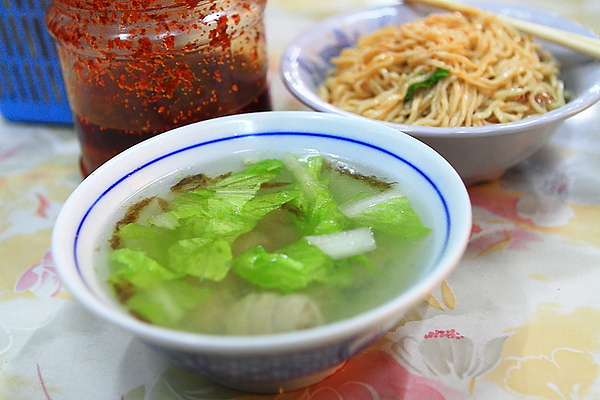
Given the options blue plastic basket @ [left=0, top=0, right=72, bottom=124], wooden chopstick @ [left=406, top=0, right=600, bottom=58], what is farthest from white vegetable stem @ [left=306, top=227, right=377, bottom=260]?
blue plastic basket @ [left=0, top=0, right=72, bottom=124]

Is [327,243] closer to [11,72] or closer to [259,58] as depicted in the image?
[259,58]

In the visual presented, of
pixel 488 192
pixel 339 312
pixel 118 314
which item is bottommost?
pixel 488 192

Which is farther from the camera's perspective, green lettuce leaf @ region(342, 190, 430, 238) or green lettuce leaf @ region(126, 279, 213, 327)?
green lettuce leaf @ region(342, 190, 430, 238)

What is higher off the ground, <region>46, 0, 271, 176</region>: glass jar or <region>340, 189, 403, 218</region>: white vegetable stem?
<region>46, 0, 271, 176</region>: glass jar

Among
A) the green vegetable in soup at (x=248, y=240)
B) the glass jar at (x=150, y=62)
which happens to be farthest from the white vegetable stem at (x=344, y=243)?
the glass jar at (x=150, y=62)

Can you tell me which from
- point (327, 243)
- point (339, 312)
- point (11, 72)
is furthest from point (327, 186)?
point (11, 72)

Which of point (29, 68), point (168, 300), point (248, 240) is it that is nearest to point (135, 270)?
point (168, 300)

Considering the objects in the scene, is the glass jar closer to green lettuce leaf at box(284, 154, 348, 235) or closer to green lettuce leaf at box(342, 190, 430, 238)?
green lettuce leaf at box(284, 154, 348, 235)
